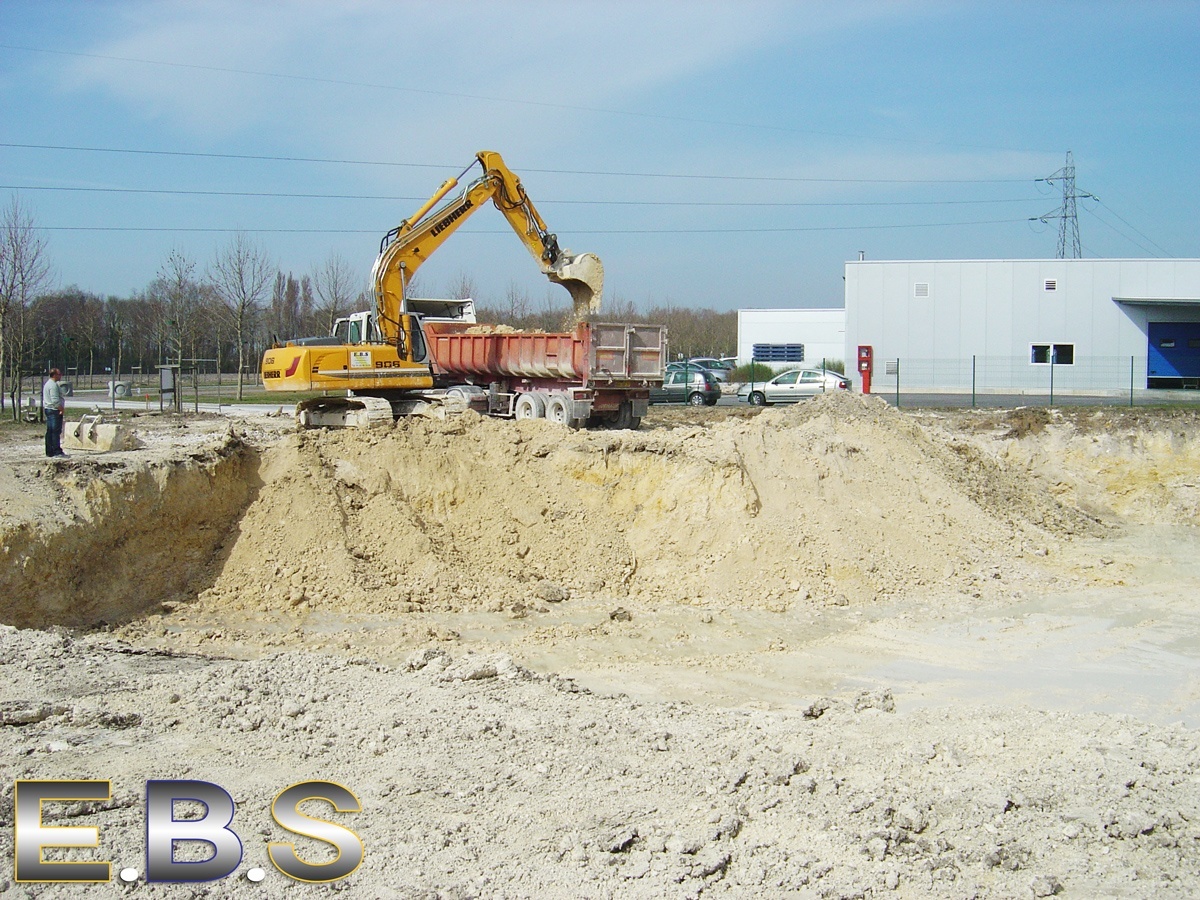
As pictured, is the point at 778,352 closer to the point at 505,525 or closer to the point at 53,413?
the point at 505,525

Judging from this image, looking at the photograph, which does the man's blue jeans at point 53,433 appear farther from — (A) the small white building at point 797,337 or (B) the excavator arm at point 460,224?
(A) the small white building at point 797,337

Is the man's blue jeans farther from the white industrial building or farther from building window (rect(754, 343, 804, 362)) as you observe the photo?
building window (rect(754, 343, 804, 362))

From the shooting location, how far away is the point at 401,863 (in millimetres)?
4902

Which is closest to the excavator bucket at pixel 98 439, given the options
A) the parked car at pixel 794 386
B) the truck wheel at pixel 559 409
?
the truck wheel at pixel 559 409

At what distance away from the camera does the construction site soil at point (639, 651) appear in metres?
5.11

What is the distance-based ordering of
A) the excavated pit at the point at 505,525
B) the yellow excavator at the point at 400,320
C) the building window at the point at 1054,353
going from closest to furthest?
the excavated pit at the point at 505,525, the yellow excavator at the point at 400,320, the building window at the point at 1054,353

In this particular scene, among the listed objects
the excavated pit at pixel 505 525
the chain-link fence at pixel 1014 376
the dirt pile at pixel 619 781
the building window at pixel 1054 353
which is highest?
the building window at pixel 1054 353

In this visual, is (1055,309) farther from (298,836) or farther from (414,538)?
(298,836)

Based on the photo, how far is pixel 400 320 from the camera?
17.4 metres

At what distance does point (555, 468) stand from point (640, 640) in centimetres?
391

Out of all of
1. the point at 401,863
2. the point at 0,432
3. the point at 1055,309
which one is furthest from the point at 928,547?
the point at 1055,309

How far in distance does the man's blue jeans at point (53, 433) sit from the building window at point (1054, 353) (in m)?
31.2

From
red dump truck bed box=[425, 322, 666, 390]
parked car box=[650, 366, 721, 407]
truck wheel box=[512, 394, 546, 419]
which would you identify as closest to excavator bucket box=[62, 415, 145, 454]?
red dump truck bed box=[425, 322, 666, 390]

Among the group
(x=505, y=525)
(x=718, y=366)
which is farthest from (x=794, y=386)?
(x=505, y=525)
